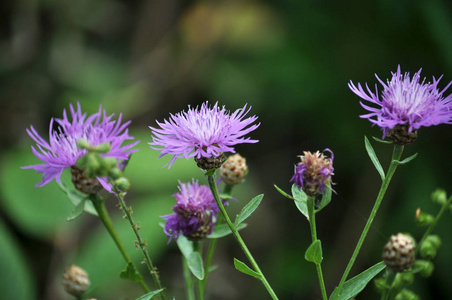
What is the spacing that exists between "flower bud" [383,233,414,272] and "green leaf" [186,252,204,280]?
416mm

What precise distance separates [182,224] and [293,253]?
7.71ft

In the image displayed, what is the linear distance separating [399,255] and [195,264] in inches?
18.3

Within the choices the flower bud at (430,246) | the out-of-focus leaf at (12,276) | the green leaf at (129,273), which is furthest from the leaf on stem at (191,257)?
the out-of-focus leaf at (12,276)

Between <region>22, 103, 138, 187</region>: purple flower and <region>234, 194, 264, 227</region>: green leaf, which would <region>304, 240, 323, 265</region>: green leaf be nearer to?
<region>234, 194, 264, 227</region>: green leaf

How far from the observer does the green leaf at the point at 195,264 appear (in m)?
1.20

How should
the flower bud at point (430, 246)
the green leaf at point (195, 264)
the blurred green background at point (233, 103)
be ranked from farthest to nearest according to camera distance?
the blurred green background at point (233, 103), the flower bud at point (430, 246), the green leaf at point (195, 264)

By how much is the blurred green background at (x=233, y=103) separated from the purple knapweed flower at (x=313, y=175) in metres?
1.48

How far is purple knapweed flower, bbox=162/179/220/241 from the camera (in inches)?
54.0

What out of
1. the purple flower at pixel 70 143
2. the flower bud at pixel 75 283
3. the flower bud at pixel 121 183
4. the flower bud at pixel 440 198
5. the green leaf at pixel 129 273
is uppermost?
the purple flower at pixel 70 143

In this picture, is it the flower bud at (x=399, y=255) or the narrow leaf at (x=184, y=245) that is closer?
the flower bud at (x=399, y=255)

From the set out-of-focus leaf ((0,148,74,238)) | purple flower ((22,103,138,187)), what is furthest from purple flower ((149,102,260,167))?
out-of-focus leaf ((0,148,74,238))

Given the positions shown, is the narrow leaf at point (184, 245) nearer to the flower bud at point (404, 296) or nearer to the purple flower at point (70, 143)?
the purple flower at point (70, 143)

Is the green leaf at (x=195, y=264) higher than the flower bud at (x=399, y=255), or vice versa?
the green leaf at (x=195, y=264)

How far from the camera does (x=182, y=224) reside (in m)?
1.39
